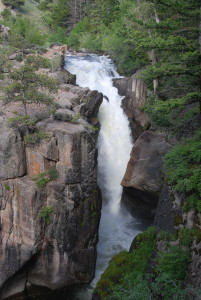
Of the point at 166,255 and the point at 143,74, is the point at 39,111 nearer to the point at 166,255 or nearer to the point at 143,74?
the point at 143,74

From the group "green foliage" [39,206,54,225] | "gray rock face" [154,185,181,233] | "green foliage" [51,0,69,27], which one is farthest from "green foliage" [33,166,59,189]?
"green foliage" [51,0,69,27]

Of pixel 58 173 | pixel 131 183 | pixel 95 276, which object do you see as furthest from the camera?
pixel 131 183

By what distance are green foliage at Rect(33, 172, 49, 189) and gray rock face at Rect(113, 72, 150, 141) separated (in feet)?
32.1

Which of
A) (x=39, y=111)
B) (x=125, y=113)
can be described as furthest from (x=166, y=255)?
(x=125, y=113)

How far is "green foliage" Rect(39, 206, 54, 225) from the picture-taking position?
14.9 m

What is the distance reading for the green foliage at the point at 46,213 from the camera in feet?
49.0

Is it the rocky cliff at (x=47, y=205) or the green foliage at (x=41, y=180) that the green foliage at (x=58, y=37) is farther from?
the green foliage at (x=41, y=180)

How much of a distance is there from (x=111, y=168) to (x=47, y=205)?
768 cm

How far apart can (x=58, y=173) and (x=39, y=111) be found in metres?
3.91

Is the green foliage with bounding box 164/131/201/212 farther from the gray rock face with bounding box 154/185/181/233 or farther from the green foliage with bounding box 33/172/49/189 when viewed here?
the green foliage with bounding box 33/172/49/189

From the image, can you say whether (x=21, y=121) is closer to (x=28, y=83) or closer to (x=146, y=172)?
(x=28, y=83)

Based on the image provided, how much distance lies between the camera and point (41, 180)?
1484 centimetres

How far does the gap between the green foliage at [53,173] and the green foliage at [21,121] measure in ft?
8.03

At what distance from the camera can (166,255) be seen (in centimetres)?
1168
